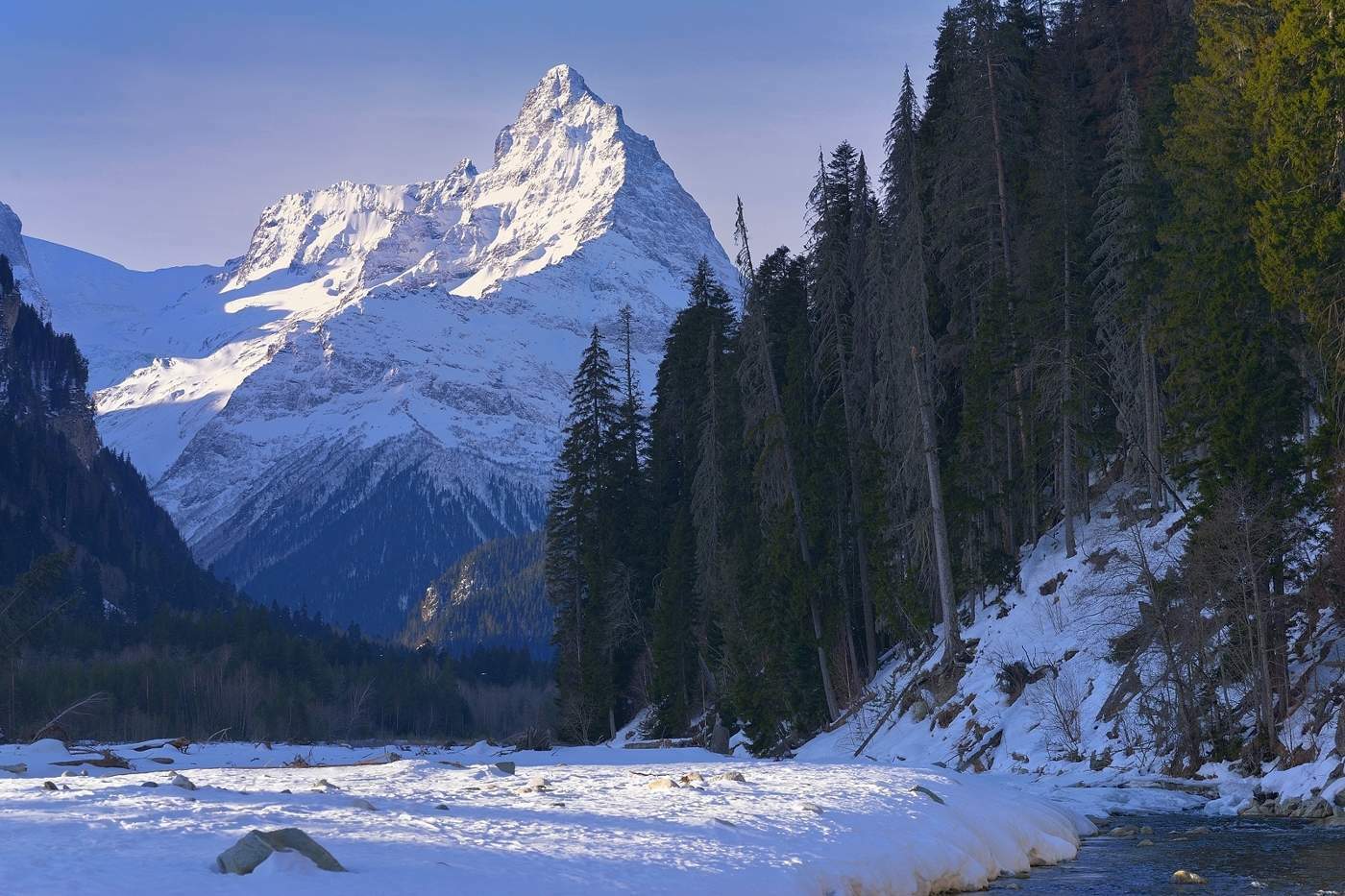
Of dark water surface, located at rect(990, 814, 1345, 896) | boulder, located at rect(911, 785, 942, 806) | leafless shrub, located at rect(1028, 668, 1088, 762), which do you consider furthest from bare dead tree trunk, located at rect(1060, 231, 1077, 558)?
boulder, located at rect(911, 785, 942, 806)

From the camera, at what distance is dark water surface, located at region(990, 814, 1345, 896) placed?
15.0m

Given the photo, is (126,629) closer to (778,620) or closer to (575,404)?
(575,404)

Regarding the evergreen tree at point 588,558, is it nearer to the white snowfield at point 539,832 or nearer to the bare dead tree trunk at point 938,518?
the bare dead tree trunk at point 938,518

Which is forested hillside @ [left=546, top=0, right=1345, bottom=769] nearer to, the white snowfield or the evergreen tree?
the evergreen tree

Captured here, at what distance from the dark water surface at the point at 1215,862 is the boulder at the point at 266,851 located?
8658mm

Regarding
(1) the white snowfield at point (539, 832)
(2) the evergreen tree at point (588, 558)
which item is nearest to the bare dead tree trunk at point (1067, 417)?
(1) the white snowfield at point (539, 832)

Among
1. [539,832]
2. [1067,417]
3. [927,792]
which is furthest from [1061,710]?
[539,832]

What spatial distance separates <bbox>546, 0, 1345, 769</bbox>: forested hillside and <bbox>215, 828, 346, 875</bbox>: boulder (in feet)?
62.3

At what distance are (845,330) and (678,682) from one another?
1668cm

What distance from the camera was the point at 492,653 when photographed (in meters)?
160

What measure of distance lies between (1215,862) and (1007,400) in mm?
23328

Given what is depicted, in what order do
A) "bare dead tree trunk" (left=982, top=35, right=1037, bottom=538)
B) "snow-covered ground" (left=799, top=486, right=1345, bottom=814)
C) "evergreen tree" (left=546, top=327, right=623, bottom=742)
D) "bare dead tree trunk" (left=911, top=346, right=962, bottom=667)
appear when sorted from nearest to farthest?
"snow-covered ground" (left=799, top=486, right=1345, bottom=814) → "bare dead tree trunk" (left=911, top=346, right=962, bottom=667) → "bare dead tree trunk" (left=982, top=35, right=1037, bottom=538) → "evergreen tree" (left=546, top=327, right=623, bottom=742)

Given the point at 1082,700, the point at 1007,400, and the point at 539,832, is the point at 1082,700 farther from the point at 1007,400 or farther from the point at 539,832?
the point at 539,832

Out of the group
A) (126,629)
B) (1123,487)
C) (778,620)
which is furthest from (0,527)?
(1123,487)
